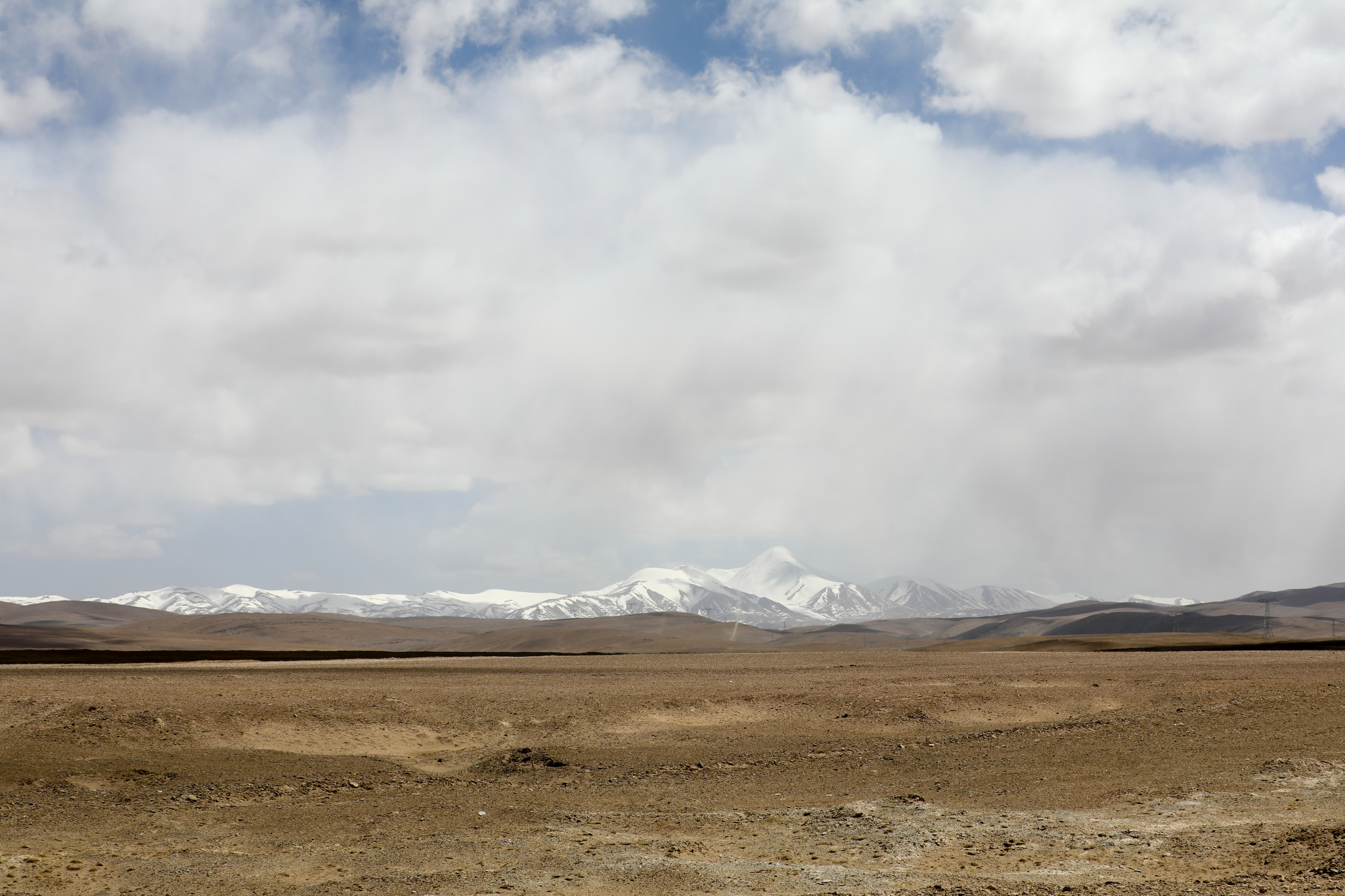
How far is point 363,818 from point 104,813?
189 inches

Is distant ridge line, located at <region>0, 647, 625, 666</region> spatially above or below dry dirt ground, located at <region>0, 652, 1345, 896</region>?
below

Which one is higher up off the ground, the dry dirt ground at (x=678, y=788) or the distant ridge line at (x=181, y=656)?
the dry dirt ground at (x=678, y=788)

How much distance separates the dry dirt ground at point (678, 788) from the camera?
550 inches

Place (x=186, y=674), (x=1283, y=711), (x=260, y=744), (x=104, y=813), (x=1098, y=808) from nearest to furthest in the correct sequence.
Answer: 1. (x=1098, y=808)
2. (x=104, y=813)
3. (x=260, y=744)
4. (x=1283, y=711)
5. (x=186, y=674)

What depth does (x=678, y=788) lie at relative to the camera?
21562mm

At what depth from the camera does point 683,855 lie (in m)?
15.2

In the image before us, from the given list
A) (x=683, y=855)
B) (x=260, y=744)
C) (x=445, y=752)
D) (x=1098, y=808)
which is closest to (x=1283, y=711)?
(x=1098, y=808)

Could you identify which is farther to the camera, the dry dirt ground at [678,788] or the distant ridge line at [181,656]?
the distant ridge line at [181,656]

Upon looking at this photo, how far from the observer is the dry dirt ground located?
1397cm

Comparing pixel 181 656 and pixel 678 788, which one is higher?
pixel 678 788

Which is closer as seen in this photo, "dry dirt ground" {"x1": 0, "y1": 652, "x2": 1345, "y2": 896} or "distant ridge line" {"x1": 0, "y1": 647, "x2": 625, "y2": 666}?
"dry dirt ground" {"x1": 0, "y1": 652, "x2": 1345, "y2": 896}

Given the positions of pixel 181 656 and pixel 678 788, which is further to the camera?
pixel 181 656

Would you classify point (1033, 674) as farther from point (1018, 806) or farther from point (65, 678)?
point (65, 678)

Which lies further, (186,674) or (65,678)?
(186,674)
